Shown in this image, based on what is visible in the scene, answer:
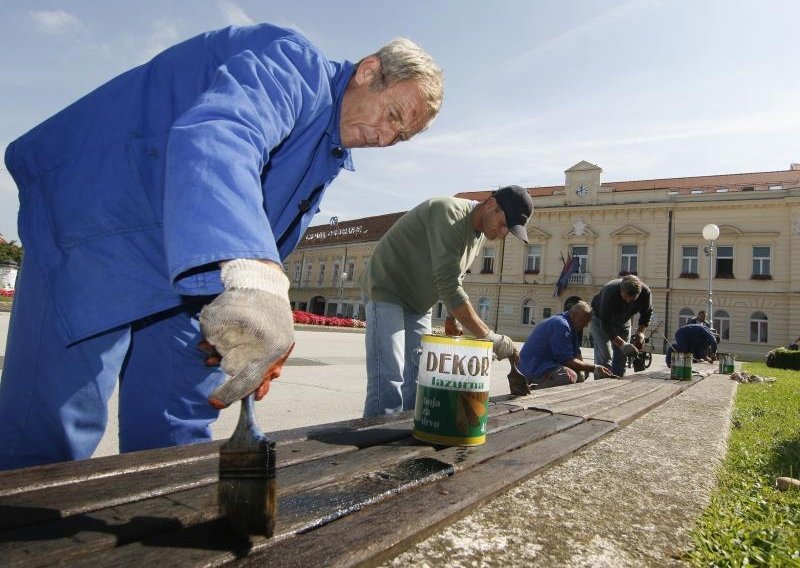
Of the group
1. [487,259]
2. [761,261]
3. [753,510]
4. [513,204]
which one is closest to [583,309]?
[513,204]

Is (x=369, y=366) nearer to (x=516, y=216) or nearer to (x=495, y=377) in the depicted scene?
(x=516, y=216)

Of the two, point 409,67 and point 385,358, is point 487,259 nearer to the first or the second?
point 385,358

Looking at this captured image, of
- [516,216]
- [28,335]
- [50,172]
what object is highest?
[516,216]

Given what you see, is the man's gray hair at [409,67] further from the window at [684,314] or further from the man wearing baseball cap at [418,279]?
the window at [684,314]

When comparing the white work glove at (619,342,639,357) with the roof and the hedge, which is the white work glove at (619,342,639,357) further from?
the roof

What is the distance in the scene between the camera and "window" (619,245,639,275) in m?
30.4

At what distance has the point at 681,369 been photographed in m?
6.01

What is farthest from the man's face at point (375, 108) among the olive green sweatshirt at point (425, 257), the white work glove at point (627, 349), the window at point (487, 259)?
the window at point (487, 259)

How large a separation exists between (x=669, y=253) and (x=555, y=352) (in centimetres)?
2780

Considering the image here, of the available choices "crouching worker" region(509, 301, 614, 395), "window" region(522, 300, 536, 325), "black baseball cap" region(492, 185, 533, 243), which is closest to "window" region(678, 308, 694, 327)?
"window" region(522, 300, 536, 325)

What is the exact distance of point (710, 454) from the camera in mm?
1926

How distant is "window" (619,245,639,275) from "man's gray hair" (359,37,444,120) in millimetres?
31453

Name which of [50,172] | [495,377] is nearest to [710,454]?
[50,172]

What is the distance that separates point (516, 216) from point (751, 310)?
29.9 m
